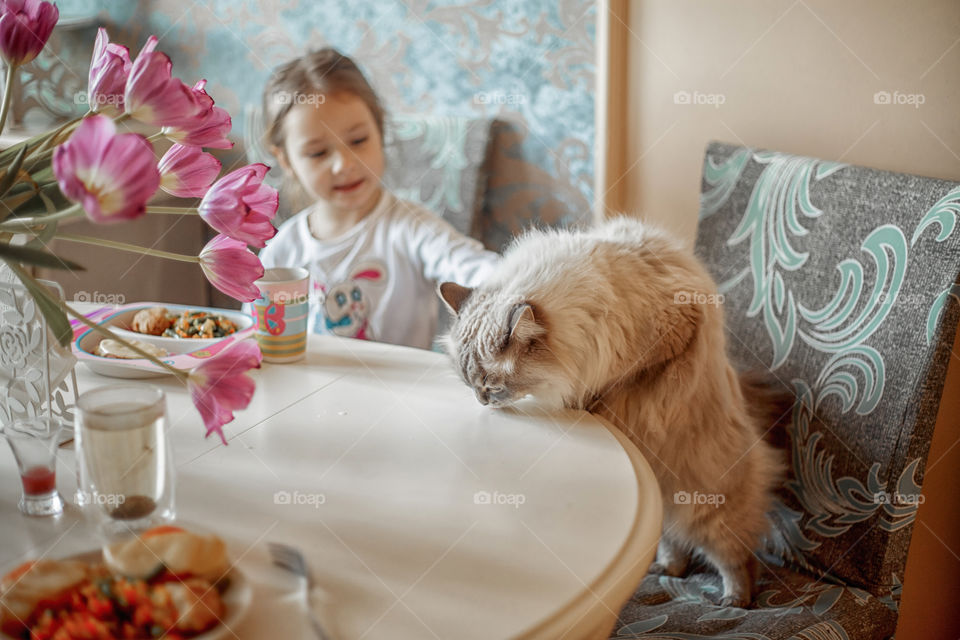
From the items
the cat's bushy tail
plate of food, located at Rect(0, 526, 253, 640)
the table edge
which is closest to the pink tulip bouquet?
plate of food, located at Rect(0, 526, 253, 640)

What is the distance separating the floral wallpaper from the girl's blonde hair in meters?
0.31

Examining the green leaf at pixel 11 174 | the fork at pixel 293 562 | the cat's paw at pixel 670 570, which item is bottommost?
the cat's paw at pixel 670 570

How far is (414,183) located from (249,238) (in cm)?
143

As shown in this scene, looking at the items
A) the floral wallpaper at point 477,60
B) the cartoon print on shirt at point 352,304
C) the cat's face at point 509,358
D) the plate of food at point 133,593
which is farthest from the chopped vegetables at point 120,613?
the floral wallpaper at point 477,60

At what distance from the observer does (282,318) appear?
1.25 m

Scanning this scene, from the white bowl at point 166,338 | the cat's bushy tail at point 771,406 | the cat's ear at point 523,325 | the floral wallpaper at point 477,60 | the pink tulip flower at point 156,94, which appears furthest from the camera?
the floral wallpaper at point 477,60

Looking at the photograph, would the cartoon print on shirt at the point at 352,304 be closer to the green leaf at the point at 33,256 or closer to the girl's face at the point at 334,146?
the girl's face at the point at 334,146

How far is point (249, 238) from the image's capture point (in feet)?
2.62

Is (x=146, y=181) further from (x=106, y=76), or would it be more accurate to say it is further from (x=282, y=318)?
(x=282, y=318)

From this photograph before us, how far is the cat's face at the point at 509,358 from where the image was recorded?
1130 millimetres

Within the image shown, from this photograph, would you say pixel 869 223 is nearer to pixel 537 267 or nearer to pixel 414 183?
pixel 537 267

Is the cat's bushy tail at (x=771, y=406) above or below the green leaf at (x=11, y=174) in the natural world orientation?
below

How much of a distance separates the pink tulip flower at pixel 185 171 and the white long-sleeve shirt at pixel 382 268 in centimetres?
98

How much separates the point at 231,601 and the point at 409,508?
25cm
